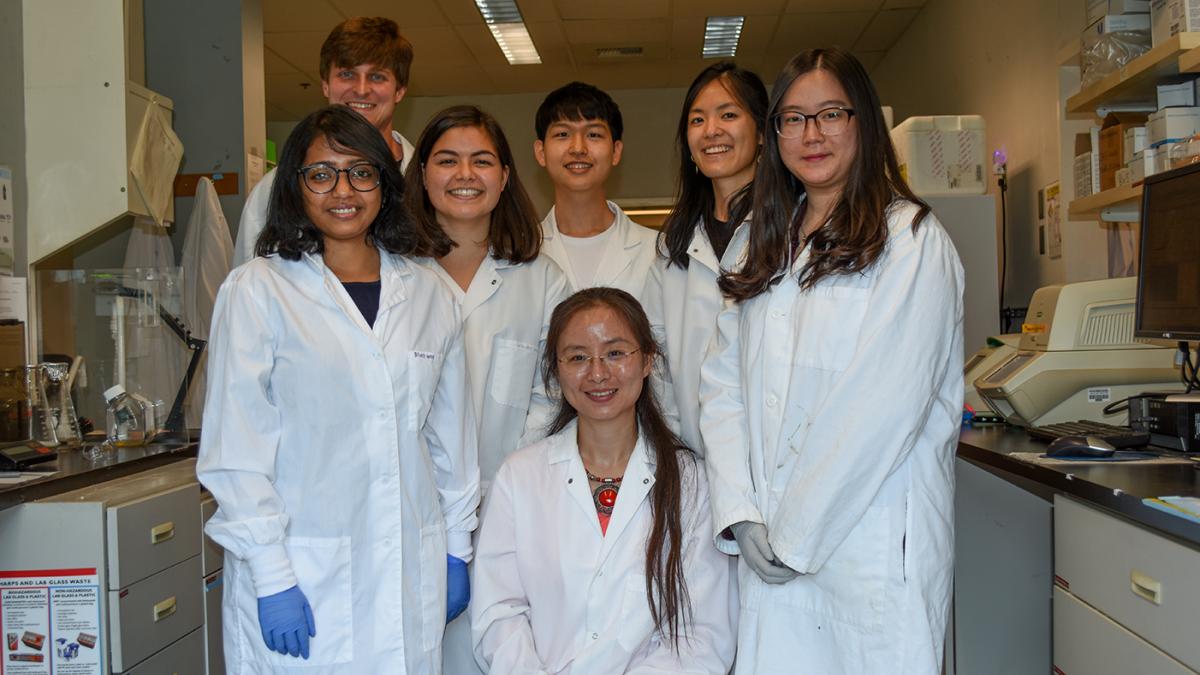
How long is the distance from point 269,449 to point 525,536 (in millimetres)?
523

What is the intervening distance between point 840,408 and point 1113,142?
194 cm

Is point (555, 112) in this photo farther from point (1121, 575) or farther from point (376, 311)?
point (1121, 575)

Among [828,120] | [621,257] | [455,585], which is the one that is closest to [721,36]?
[621,257]

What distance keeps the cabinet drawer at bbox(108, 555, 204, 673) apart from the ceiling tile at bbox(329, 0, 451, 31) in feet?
11.9

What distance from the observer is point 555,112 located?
2.45 m

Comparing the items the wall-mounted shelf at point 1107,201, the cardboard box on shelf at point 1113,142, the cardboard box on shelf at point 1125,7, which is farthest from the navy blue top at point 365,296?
the cardboard box on shelf at point 1125,7

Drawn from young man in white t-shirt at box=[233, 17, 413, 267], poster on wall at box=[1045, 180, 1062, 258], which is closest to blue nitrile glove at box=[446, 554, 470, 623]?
young man in white t-shirt at box=[233, 17, 413, 267]

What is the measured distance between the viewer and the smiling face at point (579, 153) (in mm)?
2422

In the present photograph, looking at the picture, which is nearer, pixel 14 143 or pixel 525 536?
pixel 525 536

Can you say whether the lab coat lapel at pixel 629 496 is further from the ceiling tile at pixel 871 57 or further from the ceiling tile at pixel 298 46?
the ceiling tile at pixel 871 57

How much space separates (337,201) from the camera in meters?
1.58

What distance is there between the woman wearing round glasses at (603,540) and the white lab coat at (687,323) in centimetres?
18

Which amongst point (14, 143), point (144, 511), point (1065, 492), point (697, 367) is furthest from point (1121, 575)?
point (14, 143)

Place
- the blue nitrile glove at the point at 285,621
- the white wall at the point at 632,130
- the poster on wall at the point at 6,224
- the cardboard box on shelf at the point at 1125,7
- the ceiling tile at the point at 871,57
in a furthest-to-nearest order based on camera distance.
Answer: the white wall at the point at 632,130 → the ceiling tile at the point at 871,57 → the cardboard box on shelf at the point at 1125,7 → the poster on wall at the point at 6,224 → the blue nitrile glove at the point at 285,621
